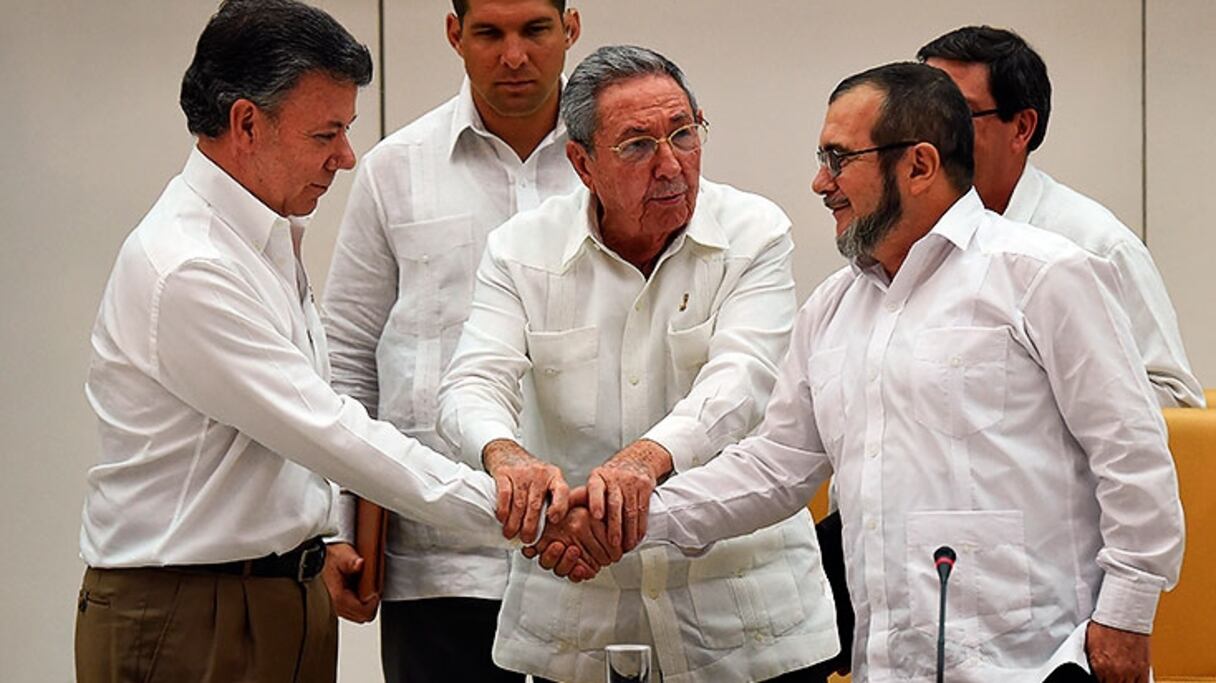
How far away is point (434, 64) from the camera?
5.69 metres

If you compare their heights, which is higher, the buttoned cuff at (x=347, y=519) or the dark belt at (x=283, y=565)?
the dark belt at (x=283, y=565)

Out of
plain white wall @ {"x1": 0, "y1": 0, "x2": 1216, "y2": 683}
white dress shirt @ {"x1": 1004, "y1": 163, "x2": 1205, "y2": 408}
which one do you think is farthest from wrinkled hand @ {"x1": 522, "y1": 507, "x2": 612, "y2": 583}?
plain white wall @ {"x1": 0, "y1": 0, "x2": 1216, "y2": 683}

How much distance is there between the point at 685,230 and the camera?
10.2 ft

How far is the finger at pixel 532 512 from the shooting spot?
294 cm

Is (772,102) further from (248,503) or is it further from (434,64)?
(248,503)

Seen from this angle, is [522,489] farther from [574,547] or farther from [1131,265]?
[1131,265]

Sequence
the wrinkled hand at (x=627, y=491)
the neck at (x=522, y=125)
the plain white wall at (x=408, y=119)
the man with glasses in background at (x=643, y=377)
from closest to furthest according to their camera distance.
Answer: the wrinkled hand at (x=627, y=491) < the man with glasses in background at (x=643, y=377) < the neck at (x=522, y=125) < the plain white wall at (x=408, y=119)

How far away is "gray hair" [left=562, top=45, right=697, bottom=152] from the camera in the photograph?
3109mm

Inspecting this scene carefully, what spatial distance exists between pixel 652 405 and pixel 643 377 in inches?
2.0

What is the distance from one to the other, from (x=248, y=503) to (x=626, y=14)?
3.25 meters

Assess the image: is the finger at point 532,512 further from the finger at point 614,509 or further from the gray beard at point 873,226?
the gray beard at point 873,226

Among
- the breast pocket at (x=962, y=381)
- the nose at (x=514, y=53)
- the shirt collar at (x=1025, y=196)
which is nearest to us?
the breast pocket at (x=962, y=381)

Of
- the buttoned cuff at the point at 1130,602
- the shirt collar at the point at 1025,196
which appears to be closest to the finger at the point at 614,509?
the buttoned cuff at the point at 1130,602

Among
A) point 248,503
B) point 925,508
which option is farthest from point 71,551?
point 925,508
